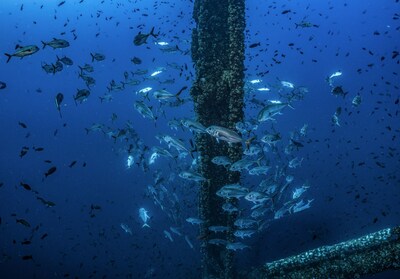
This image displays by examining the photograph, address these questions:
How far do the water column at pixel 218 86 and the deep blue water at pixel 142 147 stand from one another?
151 cm

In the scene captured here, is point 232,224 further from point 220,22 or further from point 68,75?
point 68,75

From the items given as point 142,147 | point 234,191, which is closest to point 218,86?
point 234,191

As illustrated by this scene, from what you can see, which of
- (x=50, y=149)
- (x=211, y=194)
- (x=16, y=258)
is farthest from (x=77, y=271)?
(x=50, y=149)

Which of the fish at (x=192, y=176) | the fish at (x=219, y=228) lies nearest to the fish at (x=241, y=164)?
the fish at (x=192, y=176)

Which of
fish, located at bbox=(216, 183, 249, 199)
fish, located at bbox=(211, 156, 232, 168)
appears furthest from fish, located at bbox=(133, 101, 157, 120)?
fish, located at bbox=(216, 183, 249, 199)

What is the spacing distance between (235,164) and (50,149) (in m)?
71.0

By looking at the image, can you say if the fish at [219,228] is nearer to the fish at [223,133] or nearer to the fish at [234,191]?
the fish at [234,191]

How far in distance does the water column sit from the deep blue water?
1511mm

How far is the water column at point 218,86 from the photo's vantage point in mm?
6090

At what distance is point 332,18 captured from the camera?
115 m

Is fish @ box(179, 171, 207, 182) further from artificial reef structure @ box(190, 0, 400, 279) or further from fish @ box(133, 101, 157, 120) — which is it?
fish @ box(133, 101, 157, 120)

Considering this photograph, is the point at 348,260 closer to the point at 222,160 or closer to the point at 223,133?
the point at 222,160

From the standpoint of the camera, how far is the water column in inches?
240

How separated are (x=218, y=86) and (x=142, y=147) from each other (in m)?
5.80
